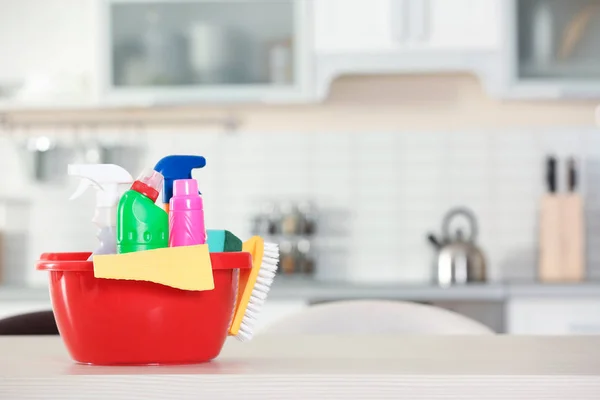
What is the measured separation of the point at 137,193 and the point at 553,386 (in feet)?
1.37

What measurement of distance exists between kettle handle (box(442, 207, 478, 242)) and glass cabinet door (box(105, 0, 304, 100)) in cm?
71

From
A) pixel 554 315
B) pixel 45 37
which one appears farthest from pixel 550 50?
pixel 45 37

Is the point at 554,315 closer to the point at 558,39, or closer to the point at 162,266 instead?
the point at 558,39

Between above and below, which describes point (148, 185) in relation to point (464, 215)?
above

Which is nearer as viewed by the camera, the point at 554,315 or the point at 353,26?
the point at 554,315

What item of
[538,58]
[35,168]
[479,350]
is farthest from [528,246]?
[479,350]

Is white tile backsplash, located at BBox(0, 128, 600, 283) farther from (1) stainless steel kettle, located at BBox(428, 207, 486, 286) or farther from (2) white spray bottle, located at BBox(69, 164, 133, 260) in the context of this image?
(2) white spray bottle, located at BBox(69, 164, 133, 260)

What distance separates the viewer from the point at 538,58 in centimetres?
339

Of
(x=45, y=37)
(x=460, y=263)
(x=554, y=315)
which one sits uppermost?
(x=45, y=37)

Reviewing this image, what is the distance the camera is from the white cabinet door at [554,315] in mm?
3043

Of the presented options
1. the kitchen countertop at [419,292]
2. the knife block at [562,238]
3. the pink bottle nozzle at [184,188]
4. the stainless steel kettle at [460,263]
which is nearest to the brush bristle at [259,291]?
the pink bottle nozzle at [184,188]

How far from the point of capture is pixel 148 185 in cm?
99

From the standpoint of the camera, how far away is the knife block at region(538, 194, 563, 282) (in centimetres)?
340

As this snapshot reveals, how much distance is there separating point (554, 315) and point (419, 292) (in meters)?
0.40
